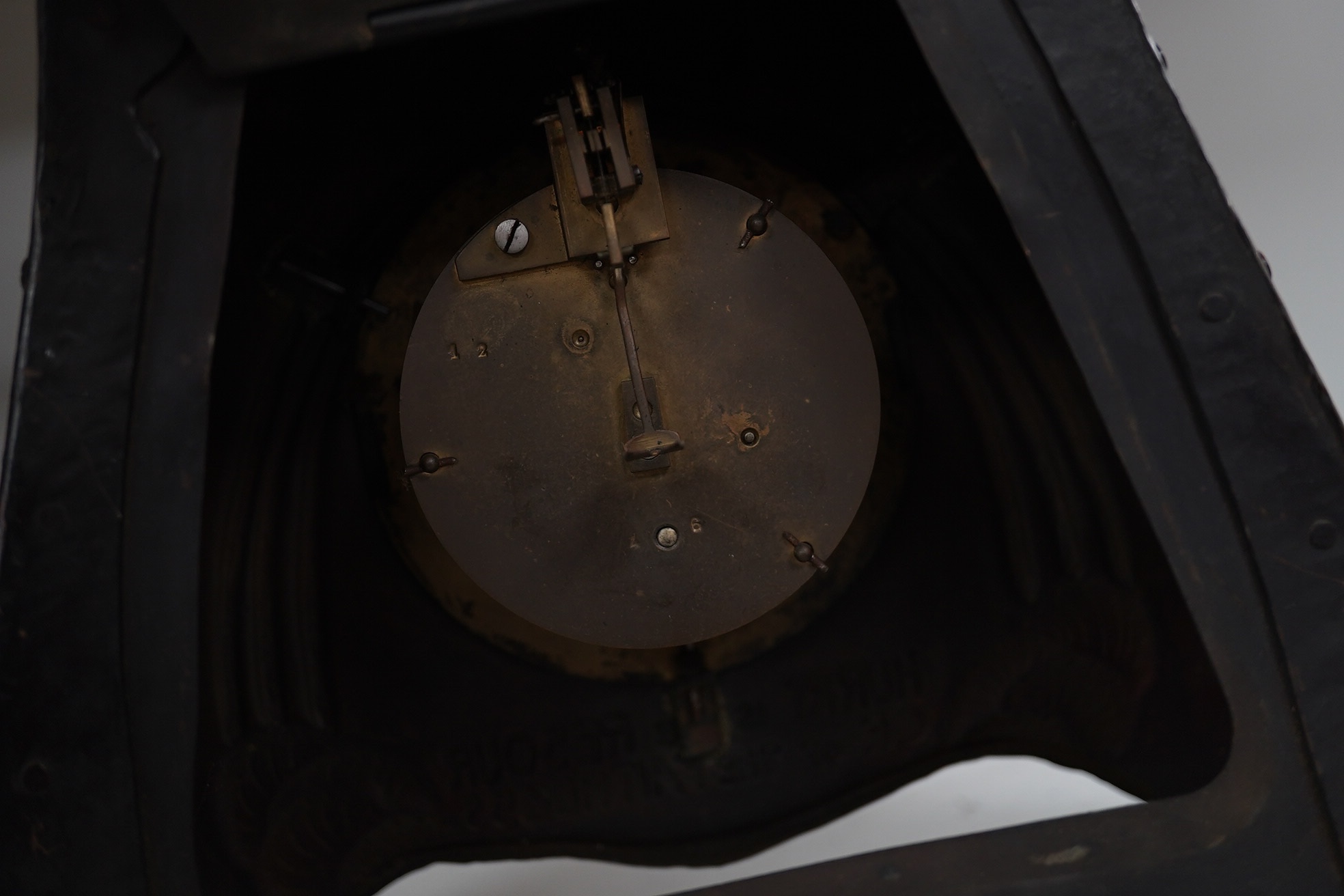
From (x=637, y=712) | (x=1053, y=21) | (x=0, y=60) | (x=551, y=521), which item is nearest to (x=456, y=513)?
(x=551, y=521)

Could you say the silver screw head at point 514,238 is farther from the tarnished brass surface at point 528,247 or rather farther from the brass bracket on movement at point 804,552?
the brass bracket on movement at point 804,552

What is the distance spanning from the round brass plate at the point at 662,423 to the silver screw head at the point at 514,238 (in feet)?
0.08

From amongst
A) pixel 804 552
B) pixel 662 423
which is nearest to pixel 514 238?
pixel 662 423

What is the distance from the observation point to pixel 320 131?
3.09 ft

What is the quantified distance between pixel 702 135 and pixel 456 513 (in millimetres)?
441

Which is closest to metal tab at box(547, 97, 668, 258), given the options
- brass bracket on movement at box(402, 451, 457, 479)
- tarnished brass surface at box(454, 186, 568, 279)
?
tarnished brass surface at box(454, 186, 568, 279)

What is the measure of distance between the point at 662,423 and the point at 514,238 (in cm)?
22

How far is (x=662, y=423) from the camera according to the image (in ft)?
3.30

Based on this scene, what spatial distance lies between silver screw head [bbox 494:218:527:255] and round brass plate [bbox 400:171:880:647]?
2cm

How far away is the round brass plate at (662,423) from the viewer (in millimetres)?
1010

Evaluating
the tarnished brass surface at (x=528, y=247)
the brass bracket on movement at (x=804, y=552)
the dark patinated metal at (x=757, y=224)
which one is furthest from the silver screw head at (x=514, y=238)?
the brass bracket on movement at (x=804, y=552)

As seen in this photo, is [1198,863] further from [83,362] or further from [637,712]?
[83,362]

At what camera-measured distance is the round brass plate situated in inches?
39.8

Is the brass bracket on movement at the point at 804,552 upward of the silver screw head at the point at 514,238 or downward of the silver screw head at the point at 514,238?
downward
